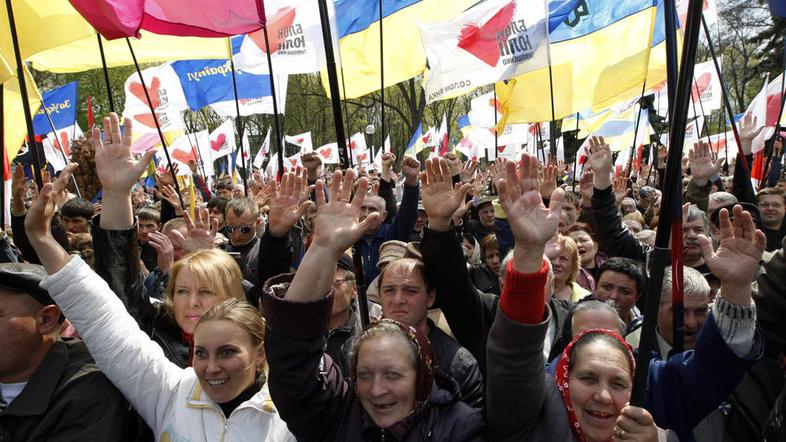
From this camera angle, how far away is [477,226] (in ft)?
21.0

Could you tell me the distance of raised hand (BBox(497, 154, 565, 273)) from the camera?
5.66ft

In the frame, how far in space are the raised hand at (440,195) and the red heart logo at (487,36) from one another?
3739 millimetres

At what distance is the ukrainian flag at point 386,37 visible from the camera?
7.25 meters

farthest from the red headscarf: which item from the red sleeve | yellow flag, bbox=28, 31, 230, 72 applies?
yellow flag, bbox=28, 31, 230, 72

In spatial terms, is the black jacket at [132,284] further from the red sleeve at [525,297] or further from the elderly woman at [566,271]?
the elderly woman at [566,271]

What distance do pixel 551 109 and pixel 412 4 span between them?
2015 millimetres

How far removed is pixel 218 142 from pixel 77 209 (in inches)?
356

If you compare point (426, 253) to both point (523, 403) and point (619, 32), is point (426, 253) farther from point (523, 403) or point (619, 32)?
point (619, 32)

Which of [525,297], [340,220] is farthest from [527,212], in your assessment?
[340,220]

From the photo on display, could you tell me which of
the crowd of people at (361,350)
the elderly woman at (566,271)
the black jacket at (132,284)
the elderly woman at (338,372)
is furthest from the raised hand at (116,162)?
the elderly woman at (566,271)

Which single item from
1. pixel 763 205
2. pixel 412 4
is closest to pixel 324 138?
pixel 412 4

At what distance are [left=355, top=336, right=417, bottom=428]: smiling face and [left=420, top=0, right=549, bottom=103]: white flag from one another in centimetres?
439

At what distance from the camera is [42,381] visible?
1857mm

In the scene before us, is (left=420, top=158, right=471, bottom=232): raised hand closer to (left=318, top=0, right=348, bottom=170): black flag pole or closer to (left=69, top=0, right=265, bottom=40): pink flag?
(left=318, top=0, right=348, bottom=170): black flag pole
